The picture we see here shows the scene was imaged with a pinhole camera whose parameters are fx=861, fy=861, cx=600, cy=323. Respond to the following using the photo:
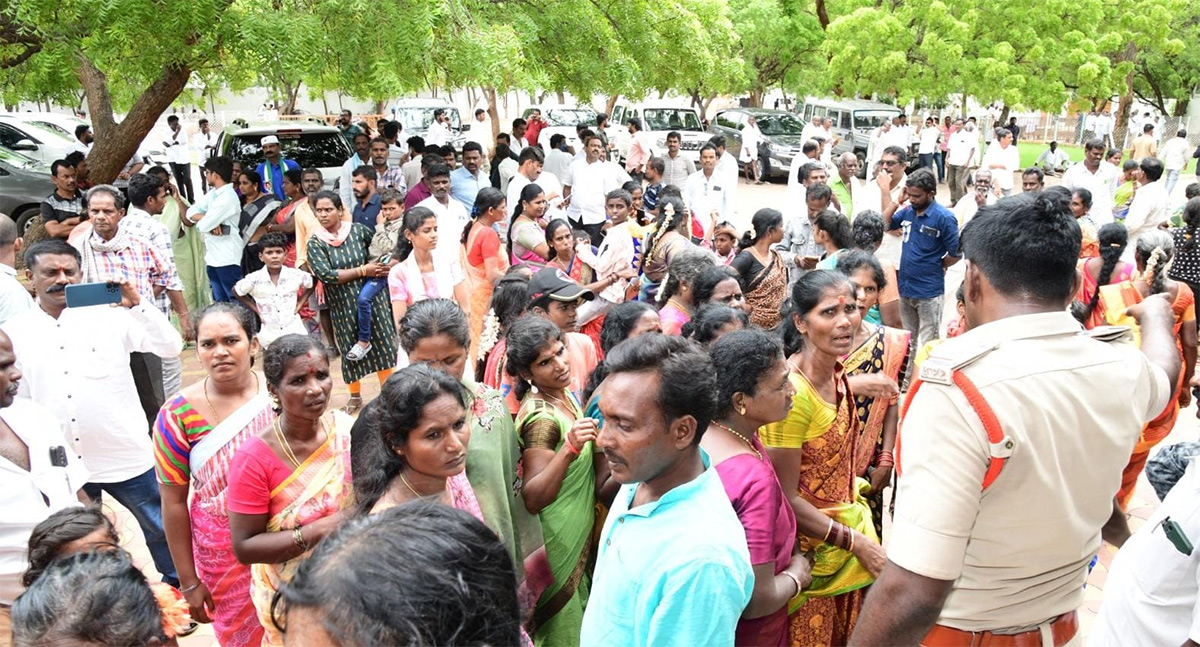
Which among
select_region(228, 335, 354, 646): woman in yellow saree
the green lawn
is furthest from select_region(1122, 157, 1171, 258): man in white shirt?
the green lawn

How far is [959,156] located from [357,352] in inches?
585

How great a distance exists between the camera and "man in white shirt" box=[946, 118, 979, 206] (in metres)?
17.4

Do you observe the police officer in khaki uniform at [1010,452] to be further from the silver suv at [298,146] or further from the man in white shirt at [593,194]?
the silver suv at [298,146]

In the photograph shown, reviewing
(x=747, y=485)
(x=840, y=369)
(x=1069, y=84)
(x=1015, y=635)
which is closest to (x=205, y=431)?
(x=747, y=485)

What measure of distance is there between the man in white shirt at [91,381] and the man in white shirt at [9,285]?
1.10ft

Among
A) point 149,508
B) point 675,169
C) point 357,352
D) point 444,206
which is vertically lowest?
point 149,508

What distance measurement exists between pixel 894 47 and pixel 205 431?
20.2 metres

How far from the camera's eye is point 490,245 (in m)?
6.25

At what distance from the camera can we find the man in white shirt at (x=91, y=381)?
392 centimetres

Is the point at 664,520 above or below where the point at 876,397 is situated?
above

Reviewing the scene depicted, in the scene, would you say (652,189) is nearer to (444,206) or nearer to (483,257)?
(444,206)

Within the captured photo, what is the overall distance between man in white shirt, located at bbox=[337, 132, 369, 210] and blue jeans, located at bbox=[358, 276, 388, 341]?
353 cm

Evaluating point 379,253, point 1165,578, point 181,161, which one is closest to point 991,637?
point 1165,578

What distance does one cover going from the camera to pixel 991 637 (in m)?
2.15
